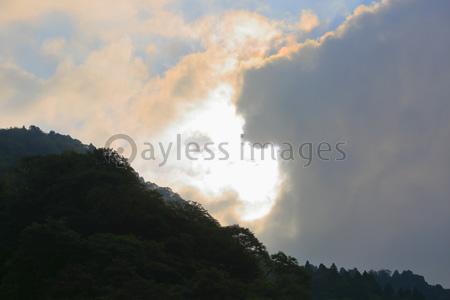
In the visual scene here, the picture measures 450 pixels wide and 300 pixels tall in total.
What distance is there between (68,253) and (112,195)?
862 centimetres

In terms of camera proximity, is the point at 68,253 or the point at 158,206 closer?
the point at 68,253

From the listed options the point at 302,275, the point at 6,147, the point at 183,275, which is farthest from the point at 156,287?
the point at 6,147

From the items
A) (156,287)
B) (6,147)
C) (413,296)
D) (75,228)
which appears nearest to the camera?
(156,287)

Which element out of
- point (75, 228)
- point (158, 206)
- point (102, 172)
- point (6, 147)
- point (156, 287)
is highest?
point (6, 147)

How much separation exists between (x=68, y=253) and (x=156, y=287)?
10.5 metres

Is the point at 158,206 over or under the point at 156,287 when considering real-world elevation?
over

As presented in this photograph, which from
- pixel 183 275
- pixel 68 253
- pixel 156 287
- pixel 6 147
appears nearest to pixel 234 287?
pixel 183 275

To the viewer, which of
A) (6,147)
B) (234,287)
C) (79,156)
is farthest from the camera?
(6,147)

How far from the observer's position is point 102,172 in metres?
51.2

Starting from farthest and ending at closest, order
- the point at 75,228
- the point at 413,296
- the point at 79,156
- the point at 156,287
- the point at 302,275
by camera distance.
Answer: the point at 413,296 < the point at 79,156 < the point at 302,275 < the point at 75,228 < the point at 156,287

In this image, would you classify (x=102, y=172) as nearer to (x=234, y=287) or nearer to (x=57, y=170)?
(x=57, y=170)

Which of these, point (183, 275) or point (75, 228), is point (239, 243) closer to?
point (183, 275)

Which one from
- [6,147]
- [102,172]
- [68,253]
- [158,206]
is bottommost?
[68,253]

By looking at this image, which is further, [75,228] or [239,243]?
[239,243]
